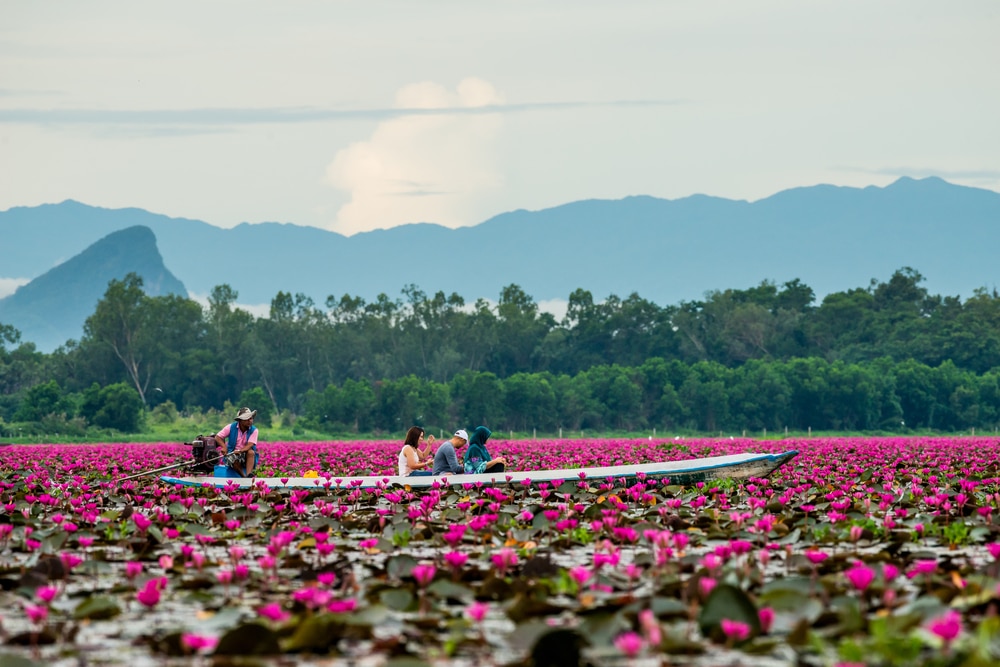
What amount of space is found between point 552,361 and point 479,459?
3642 inches

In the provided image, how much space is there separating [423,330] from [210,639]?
358 ft

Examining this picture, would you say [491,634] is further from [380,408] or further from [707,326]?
[707,326]

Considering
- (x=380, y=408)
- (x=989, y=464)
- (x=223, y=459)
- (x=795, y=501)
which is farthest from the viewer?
(x=380, y=408)

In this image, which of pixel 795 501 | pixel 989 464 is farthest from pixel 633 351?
pixel 795 501

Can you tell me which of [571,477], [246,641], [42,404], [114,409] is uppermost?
[42,404]

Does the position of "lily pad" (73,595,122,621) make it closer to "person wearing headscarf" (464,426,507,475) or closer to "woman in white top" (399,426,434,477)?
"woman in white top" (399,426,434,477)

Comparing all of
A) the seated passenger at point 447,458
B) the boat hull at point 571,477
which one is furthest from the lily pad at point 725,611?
the seated passenger at point 447,458

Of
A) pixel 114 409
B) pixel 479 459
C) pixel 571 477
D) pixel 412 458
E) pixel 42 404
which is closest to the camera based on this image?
pixel 571 477

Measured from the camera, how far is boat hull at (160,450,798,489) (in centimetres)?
1923

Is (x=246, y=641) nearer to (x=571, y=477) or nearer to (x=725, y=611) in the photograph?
(x=725, y=611)

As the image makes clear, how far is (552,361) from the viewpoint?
115250mm

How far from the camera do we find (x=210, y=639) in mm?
7938

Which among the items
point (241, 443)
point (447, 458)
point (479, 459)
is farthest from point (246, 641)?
point (479, 459)

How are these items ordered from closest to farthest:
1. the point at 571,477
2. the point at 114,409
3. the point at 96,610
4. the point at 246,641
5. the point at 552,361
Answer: the point at 246,641 → the point at 96,610 → the point at 571,477 → the point at 114,409 → the point at 552,361
